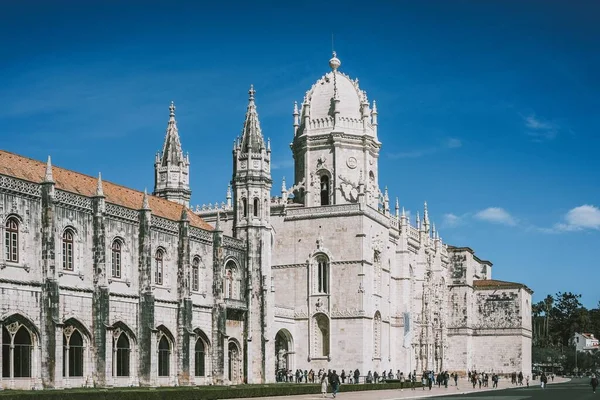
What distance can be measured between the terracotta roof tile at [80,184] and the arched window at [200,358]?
8.03 metres

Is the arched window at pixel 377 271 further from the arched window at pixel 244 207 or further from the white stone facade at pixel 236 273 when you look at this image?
the arched window at pixel 244 207

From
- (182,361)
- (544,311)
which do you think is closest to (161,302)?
(182,361)

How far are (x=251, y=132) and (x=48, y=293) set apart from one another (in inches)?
1016

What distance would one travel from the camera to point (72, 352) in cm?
4900

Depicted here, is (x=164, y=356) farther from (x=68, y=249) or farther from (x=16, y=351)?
(x=16, y=351)

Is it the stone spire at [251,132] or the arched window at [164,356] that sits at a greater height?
the stone spire at [251,132]

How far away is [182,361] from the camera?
189 ft

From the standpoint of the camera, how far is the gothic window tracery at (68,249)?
1940 inches

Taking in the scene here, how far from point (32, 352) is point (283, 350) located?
3414 cm

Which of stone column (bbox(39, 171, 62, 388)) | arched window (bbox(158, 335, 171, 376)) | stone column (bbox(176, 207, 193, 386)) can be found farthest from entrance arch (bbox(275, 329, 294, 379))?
stone column (bbox(39, 171, 62, 388))

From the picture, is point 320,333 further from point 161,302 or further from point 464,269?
point 464,269

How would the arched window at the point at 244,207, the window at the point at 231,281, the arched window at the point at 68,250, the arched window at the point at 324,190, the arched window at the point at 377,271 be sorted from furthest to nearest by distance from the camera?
the arched window at the point at 324,190 < the arched window at the point at 377,271 < the arched window at the point at 244,207 < the window at the point at 231,281 < the arched window at the point at 68,250

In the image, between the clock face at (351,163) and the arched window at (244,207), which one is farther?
the clock face at (351,163)

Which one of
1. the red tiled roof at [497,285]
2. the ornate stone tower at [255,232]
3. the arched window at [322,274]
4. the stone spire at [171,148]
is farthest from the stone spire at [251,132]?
the red tiled roof at [497,285]
